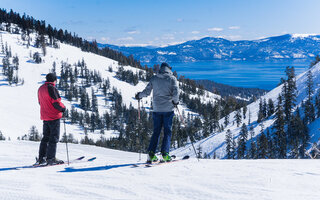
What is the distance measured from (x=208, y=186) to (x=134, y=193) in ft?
5.03

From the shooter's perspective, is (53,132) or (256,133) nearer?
(53,132)

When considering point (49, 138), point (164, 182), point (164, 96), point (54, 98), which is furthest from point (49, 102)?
point (164, 182)

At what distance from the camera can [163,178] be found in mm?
5266

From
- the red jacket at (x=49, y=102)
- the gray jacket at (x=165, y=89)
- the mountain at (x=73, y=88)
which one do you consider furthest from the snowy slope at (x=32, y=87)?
the gray jacket at (x=165, y=89)

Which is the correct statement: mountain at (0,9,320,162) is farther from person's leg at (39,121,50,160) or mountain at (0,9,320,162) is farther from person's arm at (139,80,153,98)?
person's leg at (39,121,50,160)

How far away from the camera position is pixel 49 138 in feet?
20.9

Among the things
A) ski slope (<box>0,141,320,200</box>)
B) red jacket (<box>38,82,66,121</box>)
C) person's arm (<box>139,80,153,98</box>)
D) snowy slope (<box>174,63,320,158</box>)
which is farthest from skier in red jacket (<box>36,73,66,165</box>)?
snowy slope (<box>174,63,320,158</box>)

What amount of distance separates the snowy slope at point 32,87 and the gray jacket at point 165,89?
266 ft

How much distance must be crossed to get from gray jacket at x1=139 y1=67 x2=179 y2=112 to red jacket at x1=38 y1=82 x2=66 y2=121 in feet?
8.74

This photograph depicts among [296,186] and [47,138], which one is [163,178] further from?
[47,138]

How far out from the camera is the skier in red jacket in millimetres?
6109

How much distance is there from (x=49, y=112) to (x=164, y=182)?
12.1 ft

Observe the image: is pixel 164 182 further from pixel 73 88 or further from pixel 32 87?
pixel 73 88

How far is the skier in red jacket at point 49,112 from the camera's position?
6.11 metres
